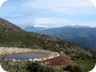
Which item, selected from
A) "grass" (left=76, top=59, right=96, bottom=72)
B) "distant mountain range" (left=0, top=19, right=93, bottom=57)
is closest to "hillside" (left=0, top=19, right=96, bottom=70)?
"distant mountain range" (left=0, top=19, right=93, bottom=57)

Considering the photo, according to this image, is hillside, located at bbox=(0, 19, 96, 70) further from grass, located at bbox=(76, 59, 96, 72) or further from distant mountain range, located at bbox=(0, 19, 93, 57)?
grass, located at bbox=(76, 59, 96, 72)

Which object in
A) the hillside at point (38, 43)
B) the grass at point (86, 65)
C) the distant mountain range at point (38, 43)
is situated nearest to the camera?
the grass at point (86, 65)

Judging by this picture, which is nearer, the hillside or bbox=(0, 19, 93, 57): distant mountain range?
the hillside

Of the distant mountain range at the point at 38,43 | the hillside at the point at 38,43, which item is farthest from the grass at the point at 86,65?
the distant mountain range at the point at 38,43

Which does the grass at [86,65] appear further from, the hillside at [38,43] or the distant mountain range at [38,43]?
the distant mountain range at [38,43]

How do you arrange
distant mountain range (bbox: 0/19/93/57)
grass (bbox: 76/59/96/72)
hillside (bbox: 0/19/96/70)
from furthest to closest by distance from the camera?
1. distant mountain range (bbox: 0/19/93/57)
2. hillside (bbox: 0/19/96/70)
3. grass (bbox: 76/59/96/72)

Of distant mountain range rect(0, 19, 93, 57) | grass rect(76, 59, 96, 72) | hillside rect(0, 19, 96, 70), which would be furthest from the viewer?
distant mountain range rect(0, 19, 93, 57)

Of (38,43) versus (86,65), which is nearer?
(86,65)

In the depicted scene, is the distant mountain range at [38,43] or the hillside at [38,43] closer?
the hillside at [38,43]

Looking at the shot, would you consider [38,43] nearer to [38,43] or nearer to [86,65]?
[38,43]

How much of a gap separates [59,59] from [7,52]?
7030 mm

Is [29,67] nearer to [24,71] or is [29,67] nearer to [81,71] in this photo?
[24,71]

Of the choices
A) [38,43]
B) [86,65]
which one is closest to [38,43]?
[38,43]

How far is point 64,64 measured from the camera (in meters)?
28.7
